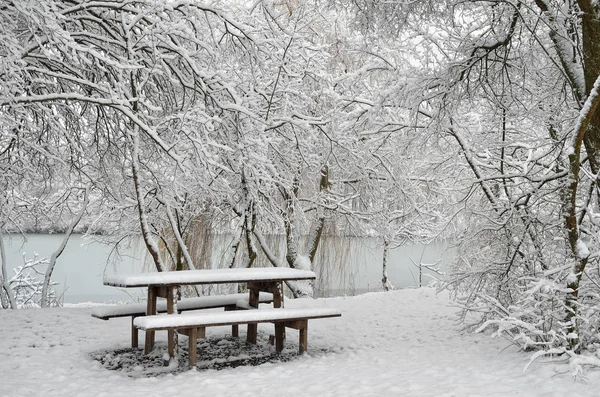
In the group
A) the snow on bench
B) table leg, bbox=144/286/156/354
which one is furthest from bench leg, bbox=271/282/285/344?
table leg, bbox=144/286/156/354

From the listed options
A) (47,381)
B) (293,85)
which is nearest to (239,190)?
(293,85)

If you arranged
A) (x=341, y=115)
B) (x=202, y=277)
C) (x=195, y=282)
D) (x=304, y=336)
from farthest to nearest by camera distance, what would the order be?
(x=341, y=115) < (x=304, y=336) < (x=202, y=277) < (x=195, y=282)

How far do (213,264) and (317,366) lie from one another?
9859 millimetres

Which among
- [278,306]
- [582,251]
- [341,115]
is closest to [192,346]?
[278,306]

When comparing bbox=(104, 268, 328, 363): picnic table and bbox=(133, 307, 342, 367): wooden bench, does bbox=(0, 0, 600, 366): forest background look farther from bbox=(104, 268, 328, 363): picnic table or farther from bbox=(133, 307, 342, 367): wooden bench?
bbox=(133, 307, 342, 367): wooden bench

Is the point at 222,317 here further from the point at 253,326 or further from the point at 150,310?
the point at 253,326

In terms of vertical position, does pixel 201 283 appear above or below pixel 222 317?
above

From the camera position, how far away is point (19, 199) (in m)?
11.6

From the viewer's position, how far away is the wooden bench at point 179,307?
6738 millimetres

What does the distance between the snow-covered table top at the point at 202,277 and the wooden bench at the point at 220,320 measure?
34cm

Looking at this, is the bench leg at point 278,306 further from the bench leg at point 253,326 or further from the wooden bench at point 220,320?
the bench leg at point 253,326

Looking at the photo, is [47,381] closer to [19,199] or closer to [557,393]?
[557,393]

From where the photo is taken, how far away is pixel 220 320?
5930mm

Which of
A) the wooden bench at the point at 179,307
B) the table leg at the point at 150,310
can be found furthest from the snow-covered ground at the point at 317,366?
the wooden bench at the point at 179,307
